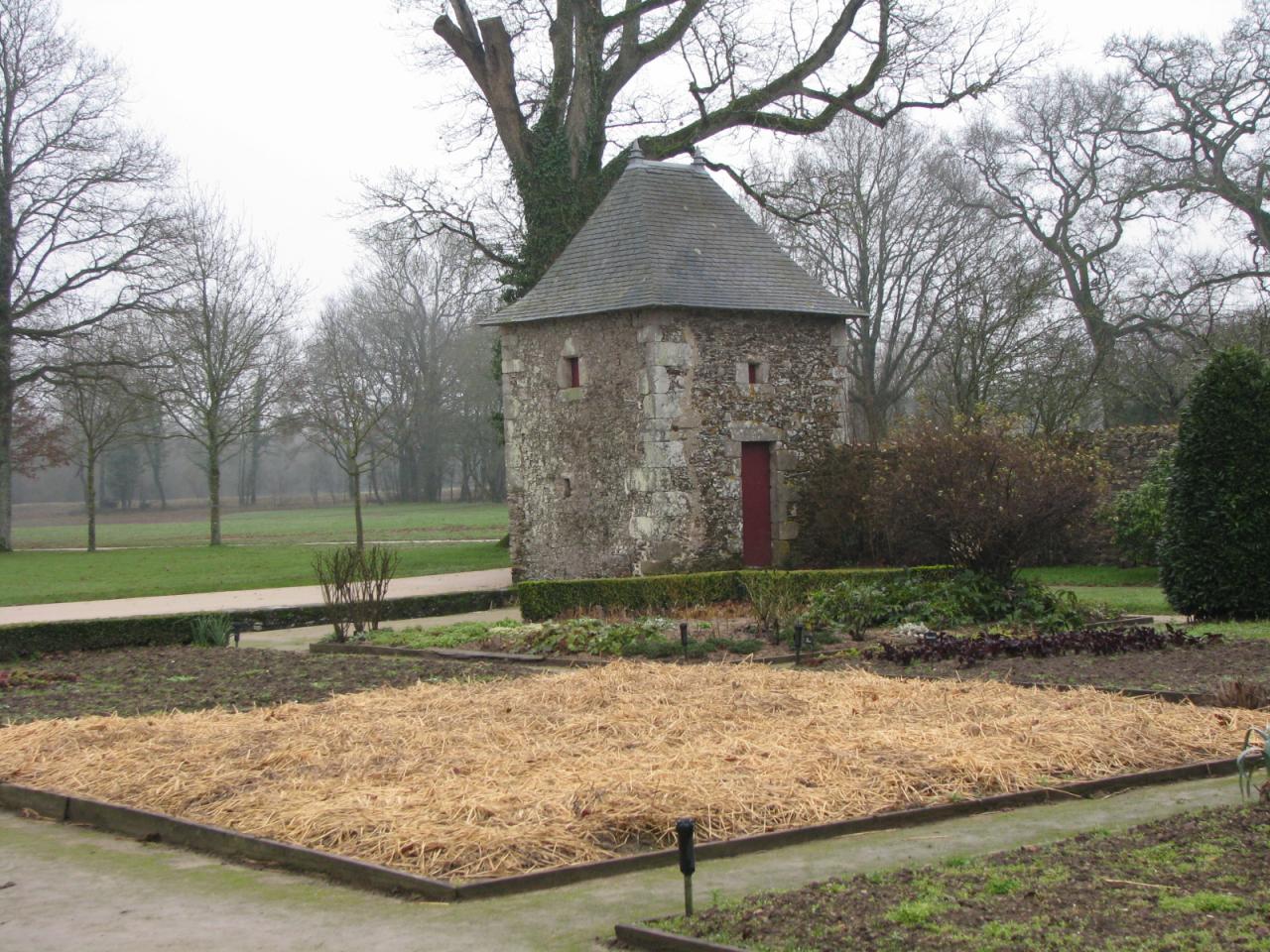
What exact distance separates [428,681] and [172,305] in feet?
88.1

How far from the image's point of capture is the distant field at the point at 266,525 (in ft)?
135

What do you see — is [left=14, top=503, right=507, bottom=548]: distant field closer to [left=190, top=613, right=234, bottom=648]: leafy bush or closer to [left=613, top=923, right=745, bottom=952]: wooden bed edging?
[left=190, top=613, right=234, bottom=648]: leafy bush

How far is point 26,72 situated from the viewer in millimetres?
34500

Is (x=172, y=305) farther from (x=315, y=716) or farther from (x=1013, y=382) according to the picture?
(x=315, y=716)

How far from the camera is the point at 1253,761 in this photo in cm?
692

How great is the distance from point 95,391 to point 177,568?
31.3ft

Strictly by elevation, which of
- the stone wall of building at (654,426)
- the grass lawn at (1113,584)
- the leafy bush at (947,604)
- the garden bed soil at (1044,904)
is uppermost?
the stone wall of building at (654,426)

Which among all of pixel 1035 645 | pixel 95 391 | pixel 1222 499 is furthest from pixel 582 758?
pixel 95 391

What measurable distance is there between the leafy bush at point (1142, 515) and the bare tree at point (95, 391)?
23.5 metres

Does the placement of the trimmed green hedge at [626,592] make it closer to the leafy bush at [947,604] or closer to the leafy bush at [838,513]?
the leafy bush at [947,604]

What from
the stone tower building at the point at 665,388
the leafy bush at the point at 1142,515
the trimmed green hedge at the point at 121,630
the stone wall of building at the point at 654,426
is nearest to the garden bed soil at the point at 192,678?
the trimmed green hedge at the point at 121,630

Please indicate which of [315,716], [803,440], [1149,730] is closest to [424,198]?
[803,440]

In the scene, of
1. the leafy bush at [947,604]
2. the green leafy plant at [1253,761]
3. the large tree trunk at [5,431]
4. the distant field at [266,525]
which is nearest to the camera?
the green leafy plant at [1253,761]

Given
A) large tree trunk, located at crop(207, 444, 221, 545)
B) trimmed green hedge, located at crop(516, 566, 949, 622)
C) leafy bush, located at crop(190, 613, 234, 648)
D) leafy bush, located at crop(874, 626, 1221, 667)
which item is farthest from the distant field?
leafy bush, located at crop(874, 626, 1221, 667)
